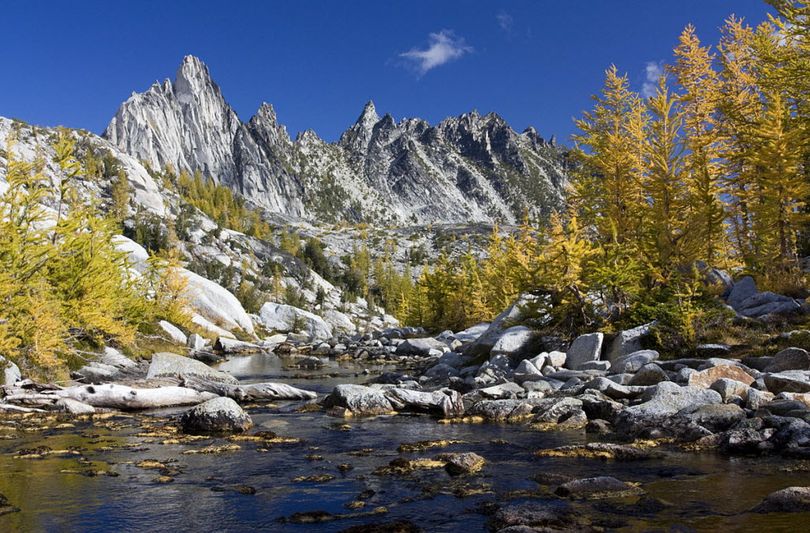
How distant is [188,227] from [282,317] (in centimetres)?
3629

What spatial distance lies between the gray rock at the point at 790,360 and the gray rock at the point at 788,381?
1.37m

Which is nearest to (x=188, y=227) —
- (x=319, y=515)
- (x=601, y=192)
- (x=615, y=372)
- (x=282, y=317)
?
(x=282, y=317)

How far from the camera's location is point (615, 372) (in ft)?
61.4

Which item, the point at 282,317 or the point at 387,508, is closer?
the point at 387,508

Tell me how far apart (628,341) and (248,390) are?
1391 centimetres

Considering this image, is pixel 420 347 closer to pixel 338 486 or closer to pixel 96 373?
pixel 96 373

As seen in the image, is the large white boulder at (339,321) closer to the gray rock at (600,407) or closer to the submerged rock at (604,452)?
the gray rock at (600,407)

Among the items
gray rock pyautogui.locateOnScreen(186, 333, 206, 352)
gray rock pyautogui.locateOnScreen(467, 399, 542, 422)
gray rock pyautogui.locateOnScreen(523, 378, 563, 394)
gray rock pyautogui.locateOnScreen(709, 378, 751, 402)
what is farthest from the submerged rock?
gray rock pyautogui.locateOnScreen(186, 333, 206, 352)

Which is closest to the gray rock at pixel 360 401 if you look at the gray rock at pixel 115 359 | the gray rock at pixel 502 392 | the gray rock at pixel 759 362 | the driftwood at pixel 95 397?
the gray rock at pixel 502 392

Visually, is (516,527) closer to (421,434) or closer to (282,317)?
(421,434)

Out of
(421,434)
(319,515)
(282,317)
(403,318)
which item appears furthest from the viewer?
(403,318)

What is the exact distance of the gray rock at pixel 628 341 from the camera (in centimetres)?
2012

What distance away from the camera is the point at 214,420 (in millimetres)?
13172

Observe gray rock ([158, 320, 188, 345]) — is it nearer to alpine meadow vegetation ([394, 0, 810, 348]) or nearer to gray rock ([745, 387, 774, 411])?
alpine meadow vegetation ([394, 0, 810, 348])
